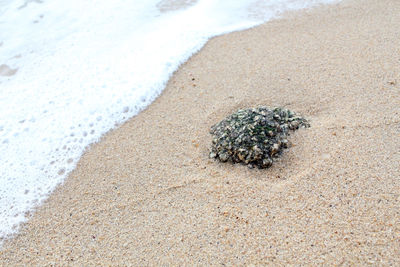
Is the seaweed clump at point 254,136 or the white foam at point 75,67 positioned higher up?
the white foam at point 75,67

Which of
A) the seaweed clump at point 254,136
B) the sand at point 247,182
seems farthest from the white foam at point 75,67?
the seaweed clump at point 254,136

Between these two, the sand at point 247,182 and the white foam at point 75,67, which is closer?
the sand at point 247,182

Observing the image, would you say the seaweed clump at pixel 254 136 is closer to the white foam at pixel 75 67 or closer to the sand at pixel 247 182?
the sand at pixel 247 182

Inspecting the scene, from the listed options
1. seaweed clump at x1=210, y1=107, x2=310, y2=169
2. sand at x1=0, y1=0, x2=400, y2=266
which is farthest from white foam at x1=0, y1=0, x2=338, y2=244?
seaweed clump at x1=210, y1=107, x2=310, y2=169

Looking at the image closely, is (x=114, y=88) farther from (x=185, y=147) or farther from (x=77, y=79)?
(x=185, y=147)

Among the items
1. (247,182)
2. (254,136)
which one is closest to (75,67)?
(254,136)

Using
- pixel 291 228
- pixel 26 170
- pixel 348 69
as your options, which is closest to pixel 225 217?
pixel 291 228

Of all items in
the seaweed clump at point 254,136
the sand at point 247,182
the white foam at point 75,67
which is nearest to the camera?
the sand at point 247,182
